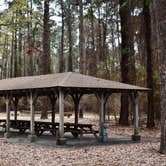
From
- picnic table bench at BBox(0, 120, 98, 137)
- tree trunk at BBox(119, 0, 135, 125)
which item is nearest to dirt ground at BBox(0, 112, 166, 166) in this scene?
picnic table bench at BBox(0, 120, 98, 137)

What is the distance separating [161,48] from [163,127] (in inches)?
99.8

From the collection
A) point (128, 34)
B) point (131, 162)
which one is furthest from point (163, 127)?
point (128, 34)

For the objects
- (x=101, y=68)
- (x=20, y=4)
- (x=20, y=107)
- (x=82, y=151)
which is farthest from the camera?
(x=20, y=107)

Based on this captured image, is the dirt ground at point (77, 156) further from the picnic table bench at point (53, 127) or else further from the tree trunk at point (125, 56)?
the tree trunk at point (125, 56)

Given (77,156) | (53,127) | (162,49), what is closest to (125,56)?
(53,127)

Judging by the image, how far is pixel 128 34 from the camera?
23578 mm

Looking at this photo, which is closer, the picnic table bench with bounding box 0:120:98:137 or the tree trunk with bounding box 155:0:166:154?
the tree trunk with bounding box 155:0:166:154

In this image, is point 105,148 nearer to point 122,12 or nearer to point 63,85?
point 63,85

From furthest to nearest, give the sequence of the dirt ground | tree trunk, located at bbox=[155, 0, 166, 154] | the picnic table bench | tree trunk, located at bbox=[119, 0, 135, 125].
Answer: tree trunk, located at bbox=[119, 0, 135, 125], the picnic table bench, tree trunk, located at bbox=[155, 0, 166, 154], the dirt ground

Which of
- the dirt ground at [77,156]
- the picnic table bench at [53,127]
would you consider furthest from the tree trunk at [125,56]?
the dirt ground at [77,156]

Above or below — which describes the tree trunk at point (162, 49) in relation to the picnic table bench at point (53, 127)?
above

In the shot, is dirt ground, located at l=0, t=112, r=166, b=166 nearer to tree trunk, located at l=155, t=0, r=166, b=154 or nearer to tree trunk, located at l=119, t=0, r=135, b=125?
tree trunk, located at l=155, t=0, r=166, b=154

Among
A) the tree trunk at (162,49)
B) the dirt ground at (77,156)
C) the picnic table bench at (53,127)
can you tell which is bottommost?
the dirt ground at (77,156)

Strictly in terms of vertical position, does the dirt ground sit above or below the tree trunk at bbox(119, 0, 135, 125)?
below
